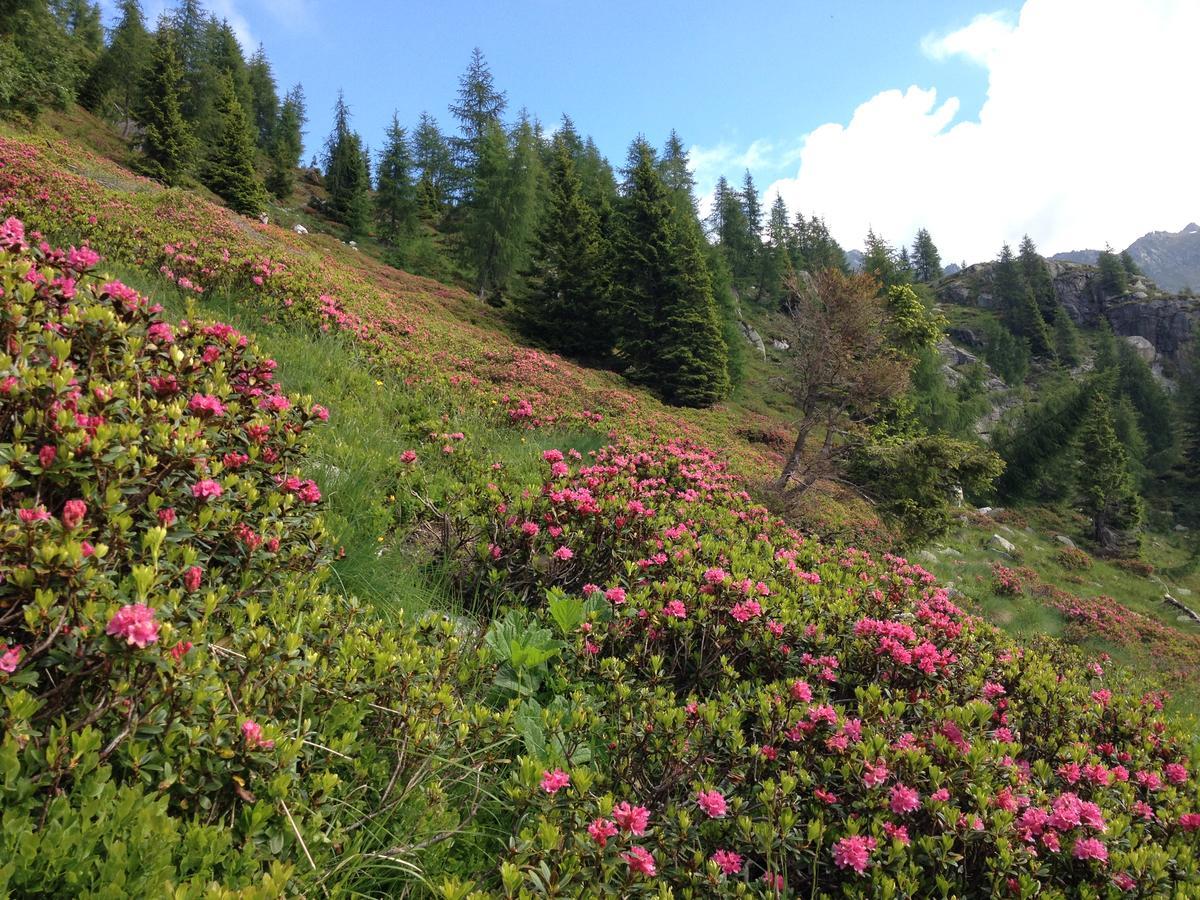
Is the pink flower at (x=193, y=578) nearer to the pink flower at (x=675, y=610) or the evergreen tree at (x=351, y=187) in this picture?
the pink flower at (x=675, y=610)

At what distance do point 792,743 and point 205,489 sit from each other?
248cm

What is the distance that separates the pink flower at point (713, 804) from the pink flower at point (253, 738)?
135cm

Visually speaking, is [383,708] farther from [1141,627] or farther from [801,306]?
[1141,627]

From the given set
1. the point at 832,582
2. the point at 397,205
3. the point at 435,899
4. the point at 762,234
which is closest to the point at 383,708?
the point at 435,899

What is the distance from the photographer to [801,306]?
14617 millimetres

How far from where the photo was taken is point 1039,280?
7456 cm

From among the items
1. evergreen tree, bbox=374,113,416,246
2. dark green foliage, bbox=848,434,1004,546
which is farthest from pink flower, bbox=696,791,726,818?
evergreen tree, bbox=374,113,416,246

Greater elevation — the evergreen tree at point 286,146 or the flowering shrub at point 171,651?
the evergreen tree at point 286,146

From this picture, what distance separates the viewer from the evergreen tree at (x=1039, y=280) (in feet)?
240

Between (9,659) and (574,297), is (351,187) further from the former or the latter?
(9,659)

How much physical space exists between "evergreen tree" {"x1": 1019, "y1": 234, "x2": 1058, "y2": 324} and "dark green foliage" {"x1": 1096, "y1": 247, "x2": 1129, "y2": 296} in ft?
25.4

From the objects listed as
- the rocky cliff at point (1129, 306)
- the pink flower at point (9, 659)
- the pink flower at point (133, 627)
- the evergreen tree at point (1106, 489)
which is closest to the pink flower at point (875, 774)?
the pink flower at point (133, 627)

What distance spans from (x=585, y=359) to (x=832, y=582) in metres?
22.9

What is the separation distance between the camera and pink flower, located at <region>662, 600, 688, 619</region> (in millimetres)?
3031
